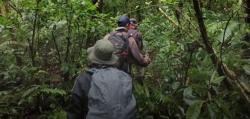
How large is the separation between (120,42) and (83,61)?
0.74 meters

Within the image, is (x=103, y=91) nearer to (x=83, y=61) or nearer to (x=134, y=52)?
(x=83, y=61)

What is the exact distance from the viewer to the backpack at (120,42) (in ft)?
22.9

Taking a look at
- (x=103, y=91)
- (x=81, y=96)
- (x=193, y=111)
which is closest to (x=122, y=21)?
(x=193, y=111)

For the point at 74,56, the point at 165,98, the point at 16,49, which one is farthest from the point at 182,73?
the point at 16,49

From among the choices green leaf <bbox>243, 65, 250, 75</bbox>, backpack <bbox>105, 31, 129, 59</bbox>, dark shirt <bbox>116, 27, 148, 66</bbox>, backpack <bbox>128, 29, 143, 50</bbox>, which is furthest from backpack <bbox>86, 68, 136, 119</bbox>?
backpack <bbox>128, 29, 143, 50</bbox>

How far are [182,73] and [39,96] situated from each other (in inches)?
95.2

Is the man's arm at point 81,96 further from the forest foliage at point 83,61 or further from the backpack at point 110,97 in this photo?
the forest foliage at point 83,61

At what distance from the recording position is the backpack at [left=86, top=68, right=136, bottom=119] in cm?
373

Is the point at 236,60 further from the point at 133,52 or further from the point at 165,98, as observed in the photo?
the point at 133,52

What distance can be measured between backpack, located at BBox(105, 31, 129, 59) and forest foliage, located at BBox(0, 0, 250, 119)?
380 mm

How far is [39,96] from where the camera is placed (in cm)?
681

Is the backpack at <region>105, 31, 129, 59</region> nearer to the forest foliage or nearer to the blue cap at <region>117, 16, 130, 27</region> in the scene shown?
the blue cap at <region>117, 16, 130, 27</region>

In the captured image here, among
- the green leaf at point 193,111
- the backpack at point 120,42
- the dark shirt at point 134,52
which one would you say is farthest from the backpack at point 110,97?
the dark shirt at point 134,52

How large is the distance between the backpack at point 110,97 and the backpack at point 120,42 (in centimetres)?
300
